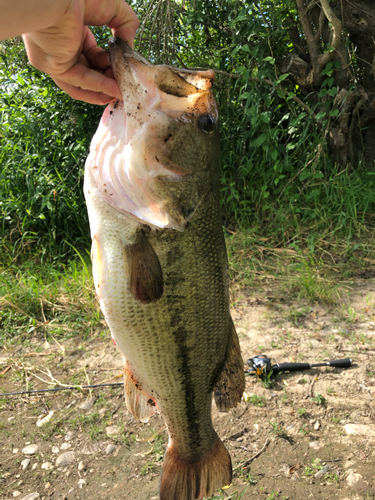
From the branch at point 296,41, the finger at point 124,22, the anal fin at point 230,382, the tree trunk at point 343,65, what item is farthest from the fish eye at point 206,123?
the branch at point 296,41

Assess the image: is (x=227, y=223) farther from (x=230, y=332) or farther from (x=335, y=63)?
(x=230, y=332)

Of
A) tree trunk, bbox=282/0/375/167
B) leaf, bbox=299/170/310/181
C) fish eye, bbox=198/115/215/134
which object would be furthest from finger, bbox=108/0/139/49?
tree trunk, bbox=282/0/375/167

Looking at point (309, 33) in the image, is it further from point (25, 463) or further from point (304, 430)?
point (25, 463)

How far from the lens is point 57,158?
15.5 feet

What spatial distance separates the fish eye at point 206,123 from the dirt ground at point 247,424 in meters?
1.70

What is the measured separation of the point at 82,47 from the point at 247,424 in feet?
7.60

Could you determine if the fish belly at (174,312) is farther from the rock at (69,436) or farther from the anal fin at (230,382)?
the rock at (69,436)

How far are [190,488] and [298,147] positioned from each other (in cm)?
366

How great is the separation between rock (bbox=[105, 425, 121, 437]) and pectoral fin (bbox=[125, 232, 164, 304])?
154 centimetres

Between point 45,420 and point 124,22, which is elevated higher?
point 124,22

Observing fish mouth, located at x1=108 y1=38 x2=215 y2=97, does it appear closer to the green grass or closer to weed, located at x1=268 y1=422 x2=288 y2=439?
weed, located at x1=268 y1=422 x2=288 y2=439

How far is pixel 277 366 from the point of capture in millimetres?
2822

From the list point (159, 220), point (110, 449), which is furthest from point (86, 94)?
point (110, 449)

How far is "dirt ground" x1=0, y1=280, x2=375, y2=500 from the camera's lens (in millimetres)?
2188
